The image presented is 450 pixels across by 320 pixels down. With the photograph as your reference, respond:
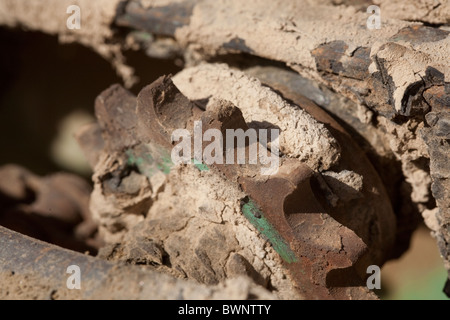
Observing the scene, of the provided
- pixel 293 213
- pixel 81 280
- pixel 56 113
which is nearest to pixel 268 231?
pixel 293 213

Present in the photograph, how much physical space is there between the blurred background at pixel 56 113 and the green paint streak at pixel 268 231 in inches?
50.5

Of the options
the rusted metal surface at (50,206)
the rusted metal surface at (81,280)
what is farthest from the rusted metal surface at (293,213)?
the rusted metal surface at (50,206)

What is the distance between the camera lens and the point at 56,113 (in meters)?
2.24

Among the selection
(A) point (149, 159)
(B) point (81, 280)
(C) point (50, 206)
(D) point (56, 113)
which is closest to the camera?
(B) point (81, 280)

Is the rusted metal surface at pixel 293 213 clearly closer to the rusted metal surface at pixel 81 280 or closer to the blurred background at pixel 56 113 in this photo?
the rusted metal surface at pixel 81 280

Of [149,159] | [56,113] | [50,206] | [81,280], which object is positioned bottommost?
[81,280]

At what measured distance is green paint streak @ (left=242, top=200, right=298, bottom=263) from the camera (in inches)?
35.9

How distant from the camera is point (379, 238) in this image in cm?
110

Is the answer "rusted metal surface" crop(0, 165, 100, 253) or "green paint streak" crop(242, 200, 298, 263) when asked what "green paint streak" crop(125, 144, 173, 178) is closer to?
"green paint streak" crop(242, 200, 298, 263)

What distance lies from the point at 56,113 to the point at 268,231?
5.22ft

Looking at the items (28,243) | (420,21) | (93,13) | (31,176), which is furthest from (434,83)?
(31,176)

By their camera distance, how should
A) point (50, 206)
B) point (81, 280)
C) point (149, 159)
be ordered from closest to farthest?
point (81, 280) < point (149, 159) < point (50, 206)

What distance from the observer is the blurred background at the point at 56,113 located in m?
2.07

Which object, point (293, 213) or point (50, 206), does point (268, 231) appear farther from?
point (50, 206)
